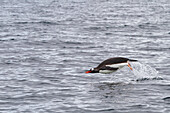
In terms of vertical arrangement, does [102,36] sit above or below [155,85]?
above

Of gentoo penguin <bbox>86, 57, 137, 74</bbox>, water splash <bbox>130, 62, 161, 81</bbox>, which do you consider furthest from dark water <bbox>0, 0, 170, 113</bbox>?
gentoo penguin <bbox>86, 57, 137, 74</bbox>

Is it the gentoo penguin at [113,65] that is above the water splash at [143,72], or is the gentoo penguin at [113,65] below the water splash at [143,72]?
above

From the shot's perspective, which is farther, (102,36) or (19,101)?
(102,36)

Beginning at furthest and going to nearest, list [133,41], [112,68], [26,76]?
[133,41] < [26,76] < [112,68]

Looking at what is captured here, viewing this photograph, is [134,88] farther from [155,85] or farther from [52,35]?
[52,35]

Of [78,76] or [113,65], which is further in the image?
[78,76]

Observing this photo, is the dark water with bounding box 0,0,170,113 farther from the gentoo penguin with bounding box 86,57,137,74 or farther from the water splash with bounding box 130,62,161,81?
the gentoo penguin with bounding box 86,57,137,74

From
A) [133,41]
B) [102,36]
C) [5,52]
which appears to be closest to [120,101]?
[5,52]

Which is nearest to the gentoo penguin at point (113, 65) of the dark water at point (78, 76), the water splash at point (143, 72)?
the dark water at point (78, 76)

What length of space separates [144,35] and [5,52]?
14.9 metres

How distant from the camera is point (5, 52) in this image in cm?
2841

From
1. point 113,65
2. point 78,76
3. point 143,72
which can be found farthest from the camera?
point 78,76

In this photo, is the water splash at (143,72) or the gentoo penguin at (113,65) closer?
the gentoo penguin at (113,65)

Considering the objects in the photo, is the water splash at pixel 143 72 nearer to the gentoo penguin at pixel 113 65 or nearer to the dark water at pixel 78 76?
the dark water at pixel 78 76
